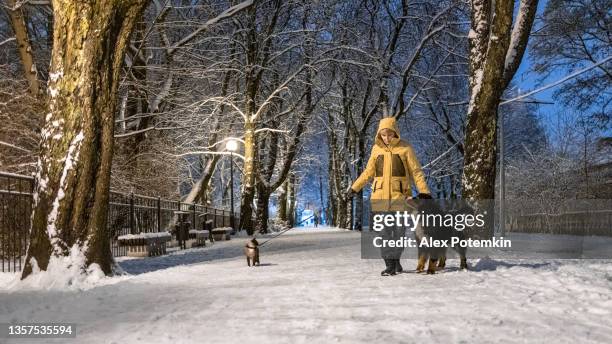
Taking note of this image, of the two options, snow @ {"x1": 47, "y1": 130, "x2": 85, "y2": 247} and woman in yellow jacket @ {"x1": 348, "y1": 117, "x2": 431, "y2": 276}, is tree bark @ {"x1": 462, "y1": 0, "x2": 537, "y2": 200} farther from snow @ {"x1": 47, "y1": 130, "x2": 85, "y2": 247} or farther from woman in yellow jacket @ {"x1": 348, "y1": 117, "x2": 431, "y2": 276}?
snow @ {"x1": 47, "y1": 130, "x2": 85, "y2": 247}

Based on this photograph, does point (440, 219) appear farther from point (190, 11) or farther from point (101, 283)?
point (190, 11)

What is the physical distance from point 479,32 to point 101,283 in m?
8.13

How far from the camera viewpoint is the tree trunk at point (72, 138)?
24.2 feet

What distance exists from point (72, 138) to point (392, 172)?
14.1ft

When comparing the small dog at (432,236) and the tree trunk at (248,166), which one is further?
the tree trunk at (248,166)

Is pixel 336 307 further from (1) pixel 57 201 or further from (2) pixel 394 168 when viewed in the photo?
(1) pixel 57 201

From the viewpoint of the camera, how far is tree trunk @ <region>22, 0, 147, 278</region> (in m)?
7.38

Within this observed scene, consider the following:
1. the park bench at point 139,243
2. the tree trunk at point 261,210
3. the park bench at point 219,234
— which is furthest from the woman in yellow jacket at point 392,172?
the tree trunk at point 261,210

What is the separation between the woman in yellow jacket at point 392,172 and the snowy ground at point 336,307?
955 millimetres

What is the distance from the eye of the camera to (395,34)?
85.7ft

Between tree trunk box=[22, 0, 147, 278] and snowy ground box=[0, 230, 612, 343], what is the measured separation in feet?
2.36

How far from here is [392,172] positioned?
24.7 feet

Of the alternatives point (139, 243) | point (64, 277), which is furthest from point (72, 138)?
point (139, 243)

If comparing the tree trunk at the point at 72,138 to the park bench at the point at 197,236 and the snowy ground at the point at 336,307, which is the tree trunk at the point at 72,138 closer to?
the snowy ground at the point at 336,307
